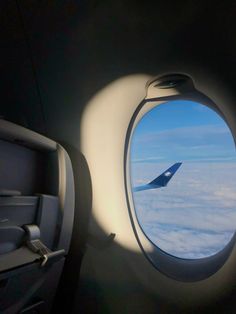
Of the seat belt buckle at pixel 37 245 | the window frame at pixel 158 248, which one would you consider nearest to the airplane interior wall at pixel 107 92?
the window frame at pixel 158 248

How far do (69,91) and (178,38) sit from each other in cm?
65

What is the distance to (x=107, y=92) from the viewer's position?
1.84 m

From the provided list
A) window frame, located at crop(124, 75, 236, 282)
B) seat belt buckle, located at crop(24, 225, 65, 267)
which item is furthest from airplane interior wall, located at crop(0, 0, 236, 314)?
seat belt buckle, located at crop(24, 225, 65, 267)

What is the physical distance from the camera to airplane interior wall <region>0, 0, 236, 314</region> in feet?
5.15

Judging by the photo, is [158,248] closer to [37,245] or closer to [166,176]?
[166,176]

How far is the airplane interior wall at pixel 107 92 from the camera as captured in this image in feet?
5.15

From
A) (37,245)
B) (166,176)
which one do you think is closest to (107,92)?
(166,176)

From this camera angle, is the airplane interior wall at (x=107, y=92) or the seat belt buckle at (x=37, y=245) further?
the airplane interior wall at (x=107, y=92)

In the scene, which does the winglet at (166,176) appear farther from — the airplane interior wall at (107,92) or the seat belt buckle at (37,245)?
the seat belt buckle at (37,245)

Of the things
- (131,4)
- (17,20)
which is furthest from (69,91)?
(131,4)

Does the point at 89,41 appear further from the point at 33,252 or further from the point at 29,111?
the point at 33,252

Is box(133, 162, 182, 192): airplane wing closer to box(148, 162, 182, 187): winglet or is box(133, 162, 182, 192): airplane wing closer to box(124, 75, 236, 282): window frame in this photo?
box(148, 162, 182, 187): winglet

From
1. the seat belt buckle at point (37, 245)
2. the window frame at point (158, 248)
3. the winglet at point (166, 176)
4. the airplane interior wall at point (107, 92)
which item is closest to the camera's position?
the seat belt buckle at point (37, 245)

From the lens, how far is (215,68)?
1.57 metres
